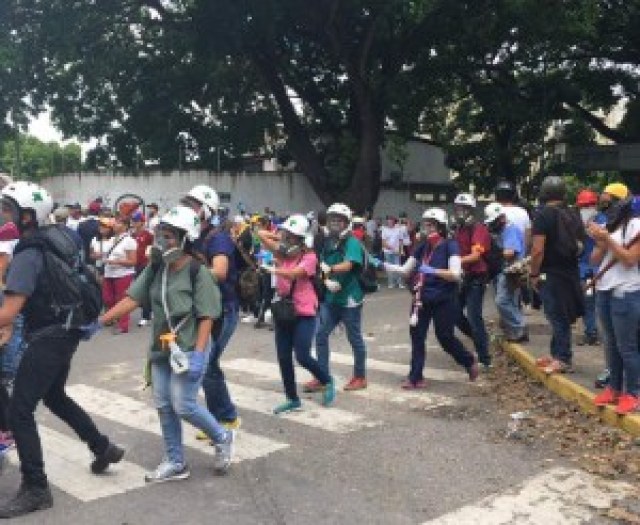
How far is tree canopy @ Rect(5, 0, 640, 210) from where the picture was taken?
20.9 metres

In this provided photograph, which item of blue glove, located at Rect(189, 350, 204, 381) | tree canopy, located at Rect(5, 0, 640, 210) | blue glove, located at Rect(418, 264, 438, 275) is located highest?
tree canopy, located at Rect(5, 0, 640, 210)

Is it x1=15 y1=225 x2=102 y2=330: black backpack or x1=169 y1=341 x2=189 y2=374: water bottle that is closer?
x1=15 y1=225 x2=102 y2=330: black backpack

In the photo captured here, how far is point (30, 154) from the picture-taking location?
303 ft

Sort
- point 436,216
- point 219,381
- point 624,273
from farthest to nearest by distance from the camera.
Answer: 1. point 436,216
2. point 624,273
3. point 219,381

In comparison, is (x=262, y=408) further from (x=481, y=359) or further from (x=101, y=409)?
(x=481, y=359)

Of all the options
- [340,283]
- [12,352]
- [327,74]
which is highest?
[327,74]

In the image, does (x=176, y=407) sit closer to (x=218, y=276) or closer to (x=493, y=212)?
(x=218, y=276)

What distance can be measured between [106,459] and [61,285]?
1.31m

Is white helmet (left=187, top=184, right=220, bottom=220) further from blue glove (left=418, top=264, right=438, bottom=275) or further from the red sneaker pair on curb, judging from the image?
the red sneaker pair on curb

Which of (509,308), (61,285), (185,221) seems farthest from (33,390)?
(509,308)

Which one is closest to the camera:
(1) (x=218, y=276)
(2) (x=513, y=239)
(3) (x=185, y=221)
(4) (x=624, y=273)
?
(3) (x=185, y=221)

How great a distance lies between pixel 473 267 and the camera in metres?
8.80

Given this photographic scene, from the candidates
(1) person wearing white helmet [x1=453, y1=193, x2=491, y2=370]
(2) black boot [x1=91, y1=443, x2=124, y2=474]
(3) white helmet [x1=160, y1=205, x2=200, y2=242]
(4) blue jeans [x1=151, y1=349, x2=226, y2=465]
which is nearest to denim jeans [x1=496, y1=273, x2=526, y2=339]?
(1) person wearing white helmet [x1=453, y1=193, x2=491, y2=370]

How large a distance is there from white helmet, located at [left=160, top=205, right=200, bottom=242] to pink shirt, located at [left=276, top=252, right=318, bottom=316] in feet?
5.85
